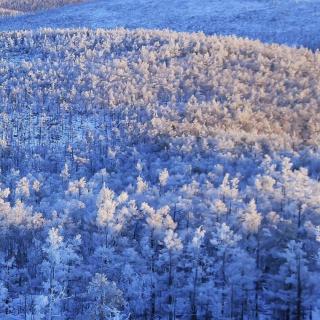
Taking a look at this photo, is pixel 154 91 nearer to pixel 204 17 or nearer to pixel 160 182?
pixel 160 182

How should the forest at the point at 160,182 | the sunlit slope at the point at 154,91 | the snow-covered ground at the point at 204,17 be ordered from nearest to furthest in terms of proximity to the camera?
the forest at the point at 160,182, the sunlit slope at the point at 154,91, the snow-covered ground at the point at 204,17

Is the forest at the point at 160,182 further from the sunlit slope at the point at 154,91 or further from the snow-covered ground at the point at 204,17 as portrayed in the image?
the snow-covered ground at the point at 204,17

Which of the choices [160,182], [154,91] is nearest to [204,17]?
[154,91]

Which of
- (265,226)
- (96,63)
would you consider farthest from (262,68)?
(265,226)

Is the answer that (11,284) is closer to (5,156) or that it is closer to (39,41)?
(5,156)

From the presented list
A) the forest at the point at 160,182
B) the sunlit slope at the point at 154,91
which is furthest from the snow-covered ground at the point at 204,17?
the forest at the point at 160,182
